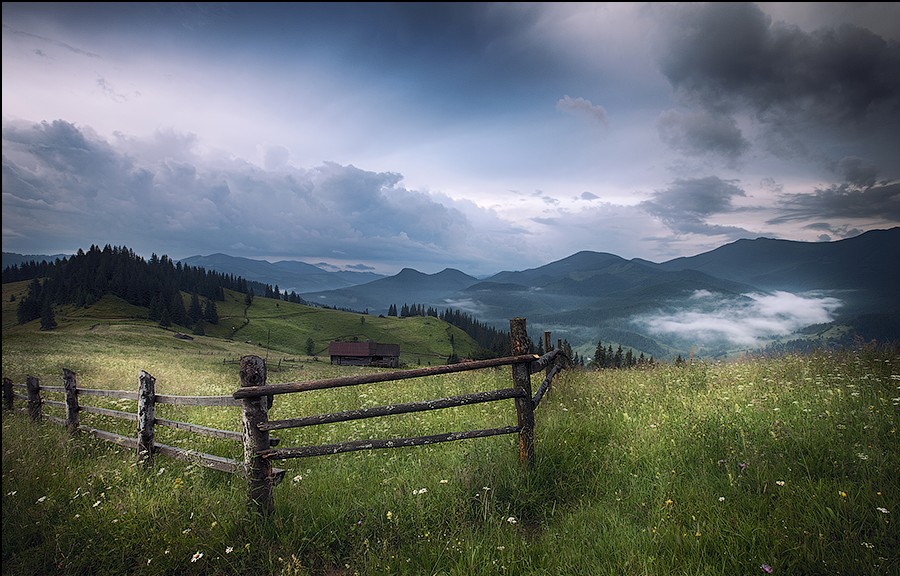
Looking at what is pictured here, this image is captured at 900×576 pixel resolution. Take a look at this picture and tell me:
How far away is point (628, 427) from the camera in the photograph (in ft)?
24.1

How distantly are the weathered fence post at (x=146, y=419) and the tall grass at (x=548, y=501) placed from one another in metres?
0.31

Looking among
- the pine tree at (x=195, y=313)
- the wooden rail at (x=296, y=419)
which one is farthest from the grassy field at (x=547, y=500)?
the pine tree at (x=195, y=313)

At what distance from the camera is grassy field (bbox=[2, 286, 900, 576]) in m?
4.39

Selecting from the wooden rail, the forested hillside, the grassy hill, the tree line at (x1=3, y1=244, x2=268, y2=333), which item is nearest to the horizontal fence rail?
the wooden rail

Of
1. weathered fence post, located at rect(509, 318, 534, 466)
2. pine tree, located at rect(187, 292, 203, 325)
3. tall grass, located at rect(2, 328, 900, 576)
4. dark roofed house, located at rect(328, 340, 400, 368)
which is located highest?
weathered fence post, located at rect(509, 318, 534, 466)

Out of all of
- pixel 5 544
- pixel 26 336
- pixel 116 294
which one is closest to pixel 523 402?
pixel 5 544

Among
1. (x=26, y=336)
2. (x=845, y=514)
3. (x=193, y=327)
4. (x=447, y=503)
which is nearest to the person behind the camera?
(x=845, y=514)

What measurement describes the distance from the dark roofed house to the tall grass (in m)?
89.1

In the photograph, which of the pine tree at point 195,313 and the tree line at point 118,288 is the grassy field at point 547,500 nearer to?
the tree line at point 118,288

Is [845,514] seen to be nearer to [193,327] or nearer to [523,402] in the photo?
[523,402]

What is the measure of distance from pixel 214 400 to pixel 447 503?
3905 millimetres

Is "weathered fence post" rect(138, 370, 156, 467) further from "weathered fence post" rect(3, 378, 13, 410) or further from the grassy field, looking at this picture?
"weathered fence post" rect(3, 378, 13, 410)

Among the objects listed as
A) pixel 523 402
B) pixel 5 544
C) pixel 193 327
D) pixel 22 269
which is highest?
pixel 22 269

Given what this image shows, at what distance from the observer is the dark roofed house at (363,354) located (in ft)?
316
